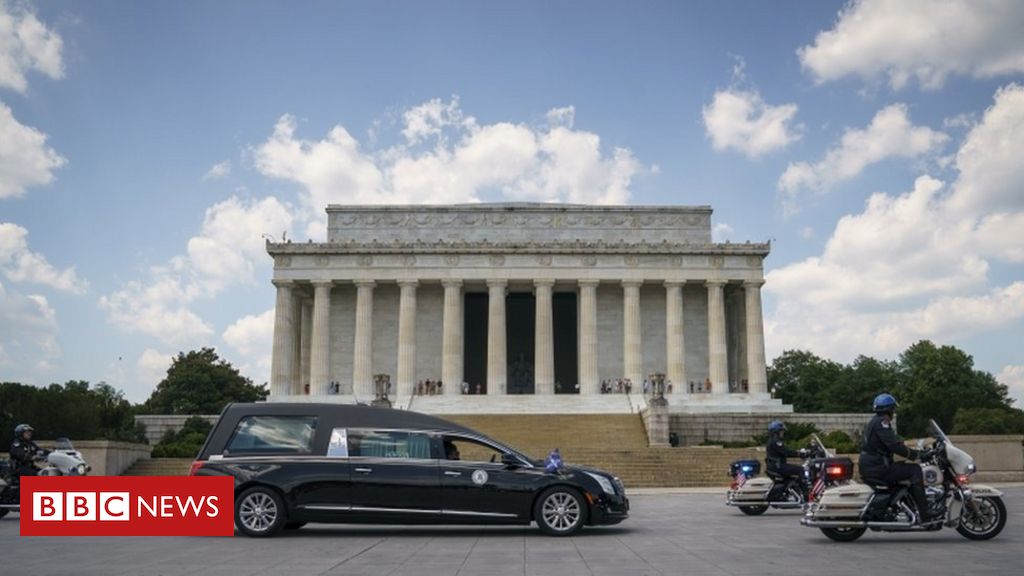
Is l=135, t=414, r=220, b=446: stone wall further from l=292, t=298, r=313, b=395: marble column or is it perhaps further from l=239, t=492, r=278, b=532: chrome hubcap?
l=239, t=492, r=278, b=532: chrome hubcap

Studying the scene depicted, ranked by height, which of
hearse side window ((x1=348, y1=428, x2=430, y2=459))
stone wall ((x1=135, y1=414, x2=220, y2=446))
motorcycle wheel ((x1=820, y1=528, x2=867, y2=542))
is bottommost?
motorcycle wheel ((x1=820, y1=528, x2=867, y2=542))

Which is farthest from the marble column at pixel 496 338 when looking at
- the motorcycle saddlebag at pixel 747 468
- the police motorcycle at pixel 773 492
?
the police motorcycle at pixel 773 492

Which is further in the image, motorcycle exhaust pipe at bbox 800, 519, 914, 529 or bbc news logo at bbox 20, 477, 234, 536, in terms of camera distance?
bbc news logo at bbox 20, 477, 234, 536

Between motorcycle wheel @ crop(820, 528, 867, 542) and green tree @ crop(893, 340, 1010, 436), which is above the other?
green tree @ crop(893, 340, 1010, 436)

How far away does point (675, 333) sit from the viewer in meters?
69.8

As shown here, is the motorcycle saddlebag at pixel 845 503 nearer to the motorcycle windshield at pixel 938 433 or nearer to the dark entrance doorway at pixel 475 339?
the motorcycle windshield at pixel 938 433

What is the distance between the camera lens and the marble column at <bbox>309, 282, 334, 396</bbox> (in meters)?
69.5

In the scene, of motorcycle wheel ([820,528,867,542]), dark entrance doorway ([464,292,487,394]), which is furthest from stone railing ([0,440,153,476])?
dark entrance doorway ([464,292,487,394])

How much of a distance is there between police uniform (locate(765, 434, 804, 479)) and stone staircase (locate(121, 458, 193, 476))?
2585 centimetres

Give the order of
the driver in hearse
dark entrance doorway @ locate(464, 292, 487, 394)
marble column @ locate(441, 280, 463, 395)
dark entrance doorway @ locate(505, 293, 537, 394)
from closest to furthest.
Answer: the driver in hearse → marble column @ locate(441, 280, 463, 395) → dark entrance doorway @ locate(505, 293, 537, 394) → dark entrance doorway @ locate(464, 292, 487, 394)

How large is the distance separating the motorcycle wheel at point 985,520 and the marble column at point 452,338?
5428 centimetres

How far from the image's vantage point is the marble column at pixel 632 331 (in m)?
69.0

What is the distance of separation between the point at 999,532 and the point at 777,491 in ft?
22.6

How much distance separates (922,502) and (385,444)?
28.1ft
